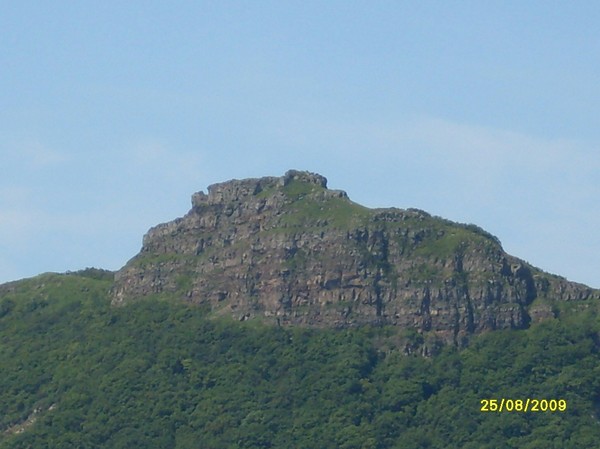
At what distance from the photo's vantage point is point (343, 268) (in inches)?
6407

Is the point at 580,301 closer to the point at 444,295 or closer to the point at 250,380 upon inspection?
the point at 444,295

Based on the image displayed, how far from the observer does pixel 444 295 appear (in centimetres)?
16025

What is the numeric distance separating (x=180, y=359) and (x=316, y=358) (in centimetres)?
1052

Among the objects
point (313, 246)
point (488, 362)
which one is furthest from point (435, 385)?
point (313, 246)
